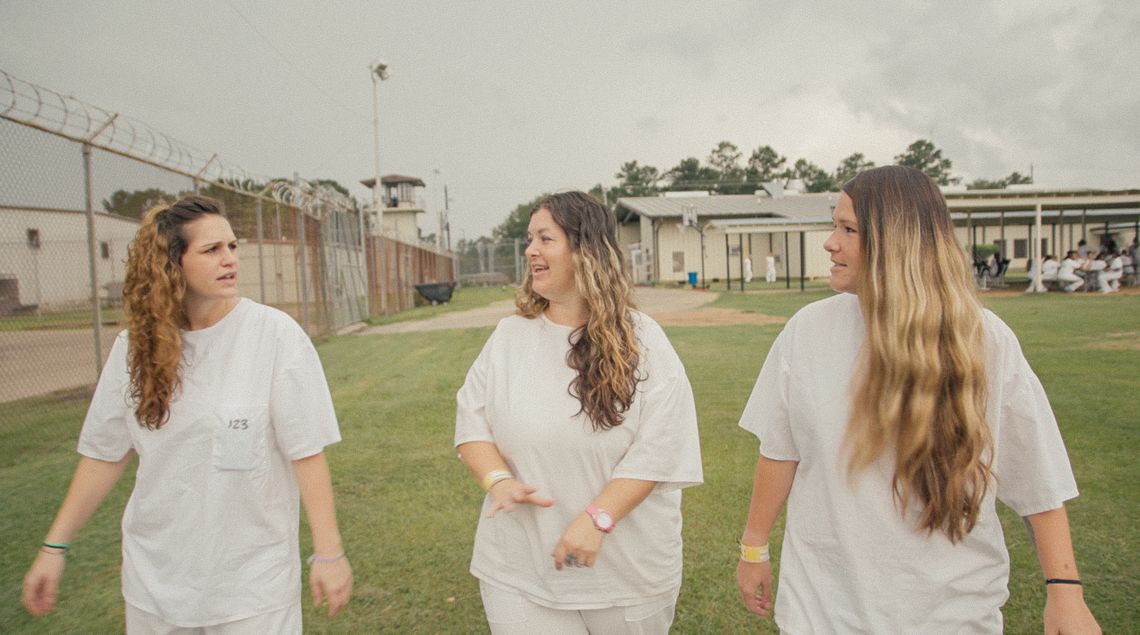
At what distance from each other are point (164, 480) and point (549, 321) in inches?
47.1

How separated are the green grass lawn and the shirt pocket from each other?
6.01 feet

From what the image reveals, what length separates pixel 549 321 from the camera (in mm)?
2518

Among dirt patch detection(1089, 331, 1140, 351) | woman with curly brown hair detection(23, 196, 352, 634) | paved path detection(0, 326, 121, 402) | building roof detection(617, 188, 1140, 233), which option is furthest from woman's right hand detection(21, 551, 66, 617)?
building roof detection(617, 188, 1140, 233)

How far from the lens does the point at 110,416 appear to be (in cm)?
233

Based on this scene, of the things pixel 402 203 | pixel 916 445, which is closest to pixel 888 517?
pixel 916 445

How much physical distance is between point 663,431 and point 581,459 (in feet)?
0.84

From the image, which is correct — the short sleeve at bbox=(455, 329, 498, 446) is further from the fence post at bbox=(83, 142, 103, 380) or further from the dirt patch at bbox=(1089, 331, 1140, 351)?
the dirt patch at bbox=(1089, 331, 1140, 351)

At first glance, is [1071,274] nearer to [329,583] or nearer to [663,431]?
[663,431]

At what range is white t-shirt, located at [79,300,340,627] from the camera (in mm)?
2160

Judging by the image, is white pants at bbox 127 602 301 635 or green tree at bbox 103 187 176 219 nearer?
white pants at bbox 127 602 301 635

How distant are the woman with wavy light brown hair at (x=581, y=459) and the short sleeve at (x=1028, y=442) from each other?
84 centimetres

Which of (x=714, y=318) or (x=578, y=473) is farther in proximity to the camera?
(x=714, y=318)

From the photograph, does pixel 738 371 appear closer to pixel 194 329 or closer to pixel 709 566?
pixel 709 566

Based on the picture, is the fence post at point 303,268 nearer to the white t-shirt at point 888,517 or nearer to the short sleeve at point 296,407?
the short sleeve at point 296,407
